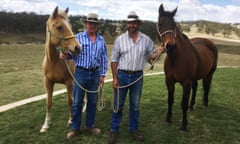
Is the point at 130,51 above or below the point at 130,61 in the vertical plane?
above

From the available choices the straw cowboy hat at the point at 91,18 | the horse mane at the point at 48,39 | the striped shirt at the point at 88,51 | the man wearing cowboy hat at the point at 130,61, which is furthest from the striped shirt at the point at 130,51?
the horse mane at the point at 48,39

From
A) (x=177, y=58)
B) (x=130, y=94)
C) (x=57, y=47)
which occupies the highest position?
(x=57, y=47)

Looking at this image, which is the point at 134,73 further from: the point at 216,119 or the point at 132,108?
the point at 216,119

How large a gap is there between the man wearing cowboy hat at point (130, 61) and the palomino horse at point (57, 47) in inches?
27.1

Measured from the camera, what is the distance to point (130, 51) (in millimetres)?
4035

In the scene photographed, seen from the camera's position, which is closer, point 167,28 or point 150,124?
point 167,28

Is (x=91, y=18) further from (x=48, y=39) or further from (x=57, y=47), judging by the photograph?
(x=48, y=39)

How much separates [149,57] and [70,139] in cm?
198

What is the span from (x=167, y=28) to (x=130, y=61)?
0.89 metres

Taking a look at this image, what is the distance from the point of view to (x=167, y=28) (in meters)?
4.30

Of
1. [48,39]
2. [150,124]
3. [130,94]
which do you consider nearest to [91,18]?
[48,39]

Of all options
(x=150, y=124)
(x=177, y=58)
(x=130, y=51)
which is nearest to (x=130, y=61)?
(x=130, y=51)

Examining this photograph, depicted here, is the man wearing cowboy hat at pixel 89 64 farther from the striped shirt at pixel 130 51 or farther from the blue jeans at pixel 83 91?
the striped shirt at pixel 130 51

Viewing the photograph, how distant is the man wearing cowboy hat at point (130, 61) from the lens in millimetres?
4035
